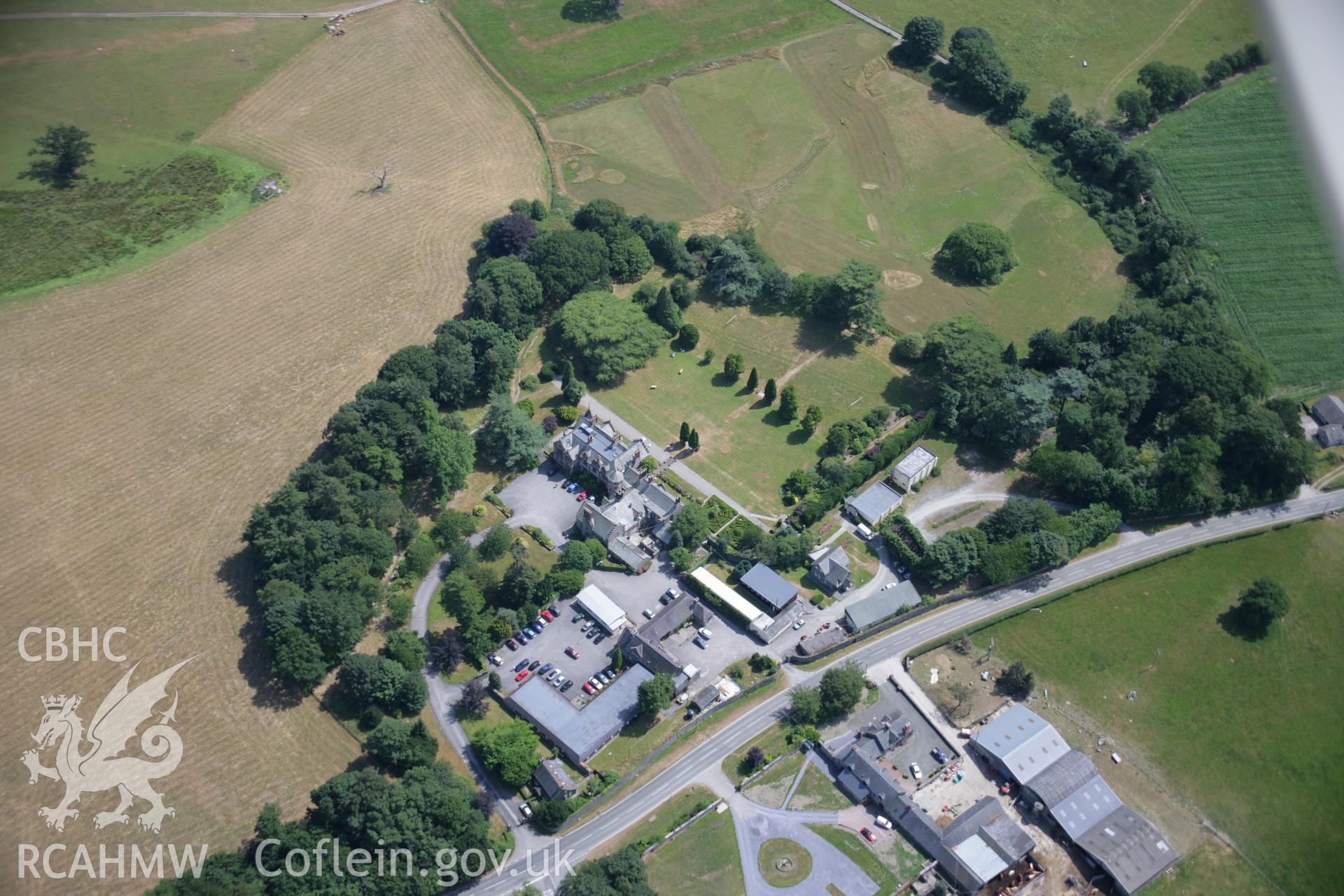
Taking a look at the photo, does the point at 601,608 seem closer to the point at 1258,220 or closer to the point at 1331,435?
the point at 1331,435

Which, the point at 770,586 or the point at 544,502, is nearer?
the point at 770,586

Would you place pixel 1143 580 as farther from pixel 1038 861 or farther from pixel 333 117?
pixel 333 117

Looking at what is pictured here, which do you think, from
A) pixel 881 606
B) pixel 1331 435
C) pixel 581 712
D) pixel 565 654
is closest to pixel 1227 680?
pixel 881 606

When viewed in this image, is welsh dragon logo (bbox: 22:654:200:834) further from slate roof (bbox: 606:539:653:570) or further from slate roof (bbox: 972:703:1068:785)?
slate roof (bbox: 972:703:1068:785)

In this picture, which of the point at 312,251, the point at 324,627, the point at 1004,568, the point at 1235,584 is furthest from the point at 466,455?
the point at 1235,584

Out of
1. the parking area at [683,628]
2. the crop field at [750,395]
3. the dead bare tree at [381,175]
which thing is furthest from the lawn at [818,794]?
the dead bare tree at [381,175]

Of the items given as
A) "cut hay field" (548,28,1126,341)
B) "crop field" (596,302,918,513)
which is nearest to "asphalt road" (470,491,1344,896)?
"crop field" (596,302,918,513)
